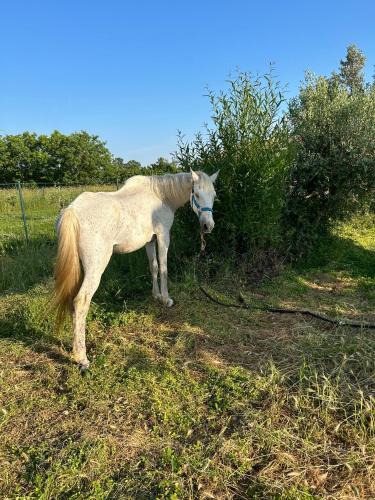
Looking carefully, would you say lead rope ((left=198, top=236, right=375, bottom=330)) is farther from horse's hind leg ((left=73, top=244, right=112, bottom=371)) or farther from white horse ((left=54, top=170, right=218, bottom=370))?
horse's hind leg ((left=73, top=244, right=112, bottom=371))

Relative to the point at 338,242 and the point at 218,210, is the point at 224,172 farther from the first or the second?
the point at 338,242

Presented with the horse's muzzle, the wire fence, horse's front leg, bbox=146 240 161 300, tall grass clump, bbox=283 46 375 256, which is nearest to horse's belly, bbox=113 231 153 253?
horse's front leg, bbox=146 240 161 300

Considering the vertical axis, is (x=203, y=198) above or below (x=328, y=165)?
below

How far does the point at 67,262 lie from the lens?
3373mm

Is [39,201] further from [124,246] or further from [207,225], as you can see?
[207,225]

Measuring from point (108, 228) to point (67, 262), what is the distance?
1.81 ft

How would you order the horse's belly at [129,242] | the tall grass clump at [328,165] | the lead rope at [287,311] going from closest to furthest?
the horse's belly at [129,242] < the lead rope at [287,311] < the tall grass clump at [328,165]

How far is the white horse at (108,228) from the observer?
3400 mm

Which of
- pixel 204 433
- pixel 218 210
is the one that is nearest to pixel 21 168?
pixel 218 210

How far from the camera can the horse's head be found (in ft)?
14.2

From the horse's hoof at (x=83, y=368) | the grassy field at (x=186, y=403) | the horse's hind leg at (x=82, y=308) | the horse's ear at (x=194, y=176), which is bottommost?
the grassy field at (x=186, y=403)

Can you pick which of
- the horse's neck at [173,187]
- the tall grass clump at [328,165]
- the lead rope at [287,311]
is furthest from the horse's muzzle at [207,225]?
the tall grass clump at [328,165]

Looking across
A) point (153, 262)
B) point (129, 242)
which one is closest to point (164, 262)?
point (153, 262)

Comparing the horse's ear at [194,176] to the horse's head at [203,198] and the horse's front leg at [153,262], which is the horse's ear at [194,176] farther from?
the horse's front leg at [153,262]
